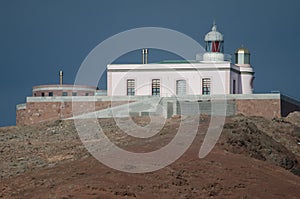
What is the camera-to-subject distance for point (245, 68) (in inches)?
2218

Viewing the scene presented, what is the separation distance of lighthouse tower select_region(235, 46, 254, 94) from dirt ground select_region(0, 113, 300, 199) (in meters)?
14.8

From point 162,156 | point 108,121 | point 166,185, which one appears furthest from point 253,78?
point 166,185

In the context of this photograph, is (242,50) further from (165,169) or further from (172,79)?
(165,169)

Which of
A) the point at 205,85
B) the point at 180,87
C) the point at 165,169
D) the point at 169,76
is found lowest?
the point at 165,169

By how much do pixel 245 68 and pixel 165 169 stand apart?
29.8 metres

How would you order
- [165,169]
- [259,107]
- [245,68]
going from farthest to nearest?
[245,68] → [259,107] → [165,169]

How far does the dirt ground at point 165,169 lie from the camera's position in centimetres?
2516

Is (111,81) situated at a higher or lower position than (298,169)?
higher

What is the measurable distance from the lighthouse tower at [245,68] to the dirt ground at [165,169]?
48.6 ft

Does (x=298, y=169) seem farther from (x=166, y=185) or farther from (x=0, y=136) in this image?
(x=0, y=136)

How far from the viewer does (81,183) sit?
2536cm

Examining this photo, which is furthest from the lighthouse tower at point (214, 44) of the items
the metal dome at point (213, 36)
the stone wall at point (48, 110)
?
the stone wall at point (48, 110)

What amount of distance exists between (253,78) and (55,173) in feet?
101

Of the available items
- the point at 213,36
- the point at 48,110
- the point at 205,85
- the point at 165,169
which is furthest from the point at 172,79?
the point at 165,169
